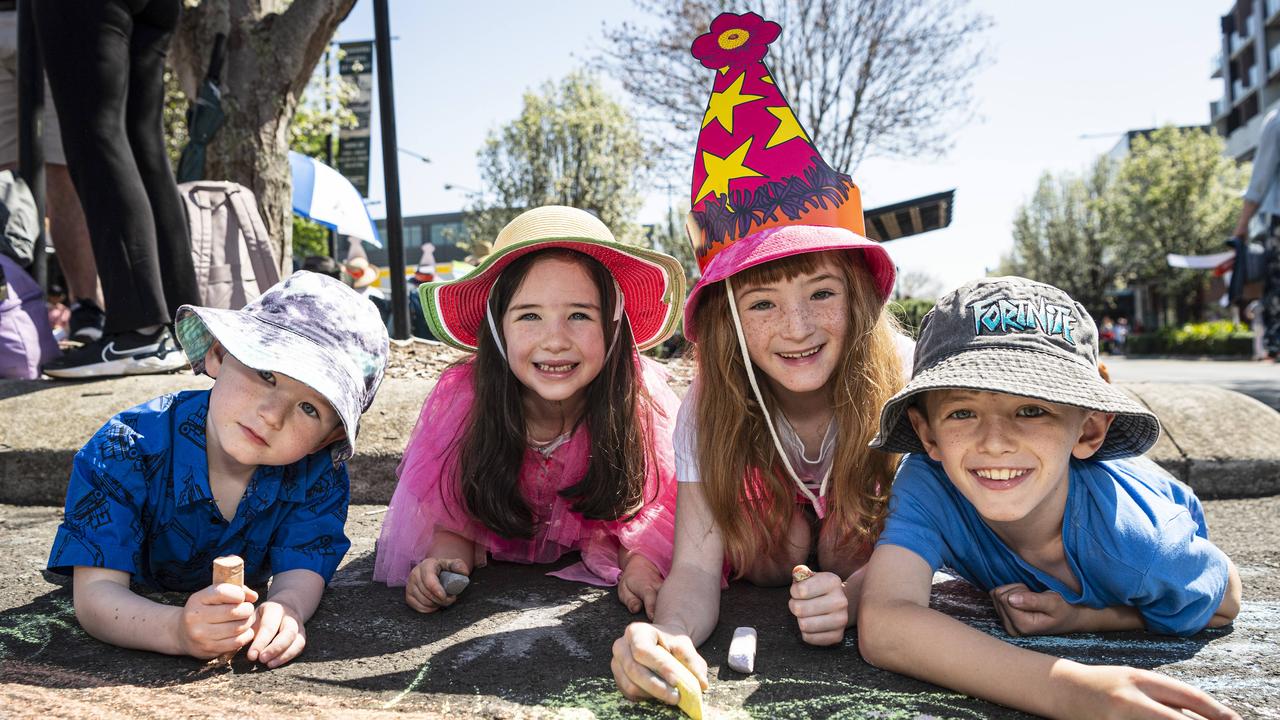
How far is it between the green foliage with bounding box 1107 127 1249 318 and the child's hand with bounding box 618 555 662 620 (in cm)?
3343

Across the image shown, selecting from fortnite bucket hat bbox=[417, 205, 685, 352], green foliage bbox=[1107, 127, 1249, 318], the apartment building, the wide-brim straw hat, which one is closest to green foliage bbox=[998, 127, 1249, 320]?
green foliage bbox=[1107, 127, 1249, 318]

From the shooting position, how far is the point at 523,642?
74.0 inches

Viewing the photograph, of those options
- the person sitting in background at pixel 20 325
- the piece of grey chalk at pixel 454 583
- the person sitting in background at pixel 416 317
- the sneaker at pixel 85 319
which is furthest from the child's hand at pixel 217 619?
the person sitting in background at pixel 416 317

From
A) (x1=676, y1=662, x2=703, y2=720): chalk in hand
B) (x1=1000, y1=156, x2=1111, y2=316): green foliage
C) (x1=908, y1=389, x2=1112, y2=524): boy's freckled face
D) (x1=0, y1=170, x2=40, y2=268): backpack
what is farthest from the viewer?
(x1=1000, y1=156, x2=1111, y2=316): green foliage

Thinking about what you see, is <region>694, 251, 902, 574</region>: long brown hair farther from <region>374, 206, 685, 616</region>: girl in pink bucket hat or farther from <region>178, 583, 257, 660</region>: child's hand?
<region>178, 583, 257, 660</region>: child's hand

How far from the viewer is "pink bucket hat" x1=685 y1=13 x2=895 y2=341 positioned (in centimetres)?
226

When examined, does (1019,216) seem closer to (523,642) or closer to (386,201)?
(386,201)

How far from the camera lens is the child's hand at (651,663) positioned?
1466mm

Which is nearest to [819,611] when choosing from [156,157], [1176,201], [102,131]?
[102,131]

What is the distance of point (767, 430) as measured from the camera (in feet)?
7.66

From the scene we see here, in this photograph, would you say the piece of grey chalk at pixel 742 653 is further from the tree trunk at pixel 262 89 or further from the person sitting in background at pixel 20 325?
the tree trunk at pixel 262 89

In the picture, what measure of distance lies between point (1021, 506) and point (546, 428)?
135cm

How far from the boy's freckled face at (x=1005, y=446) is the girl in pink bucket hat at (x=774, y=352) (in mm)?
382

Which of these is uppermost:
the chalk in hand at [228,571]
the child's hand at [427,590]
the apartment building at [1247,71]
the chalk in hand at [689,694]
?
the apartment building at [1247,71]
